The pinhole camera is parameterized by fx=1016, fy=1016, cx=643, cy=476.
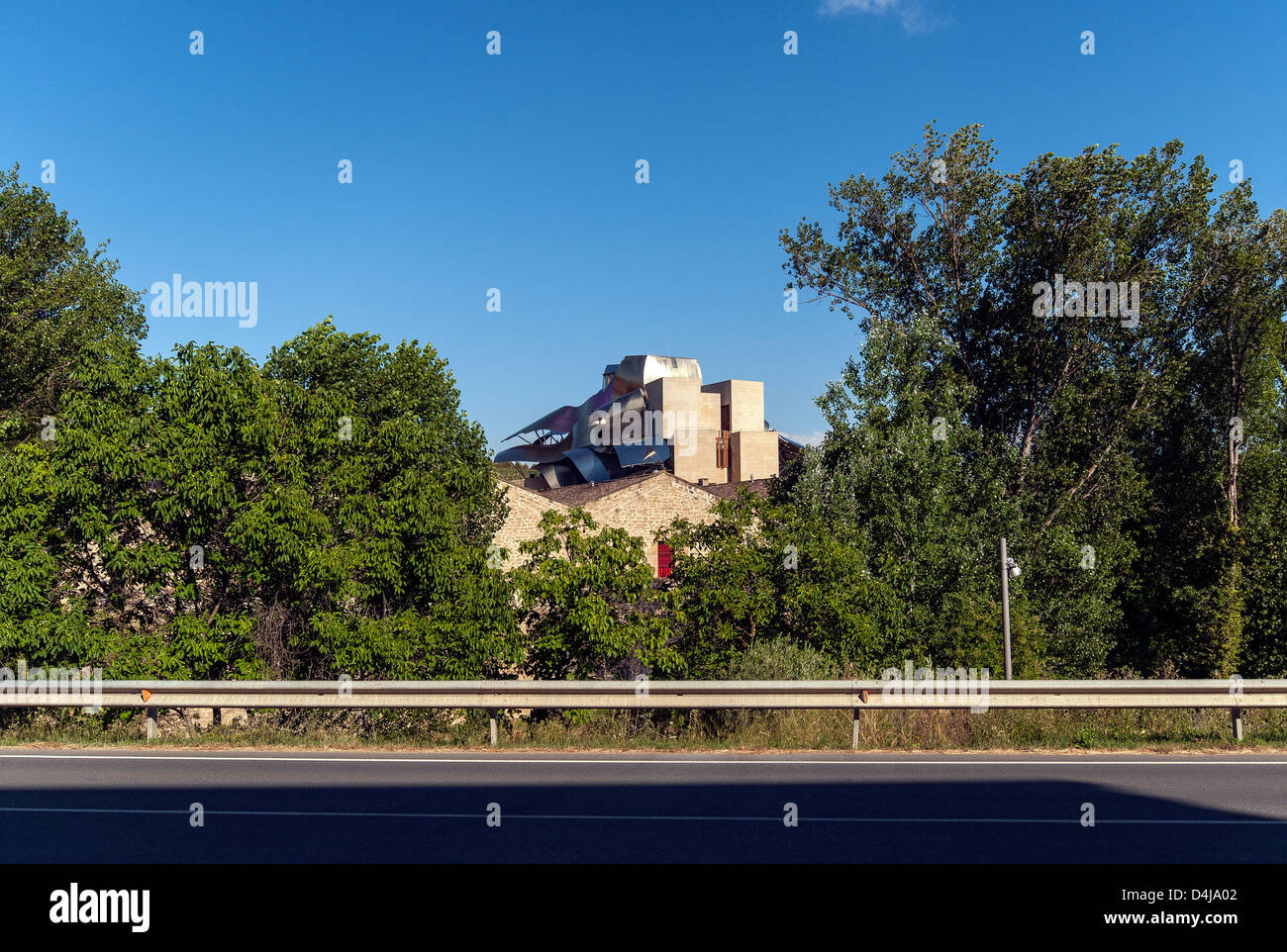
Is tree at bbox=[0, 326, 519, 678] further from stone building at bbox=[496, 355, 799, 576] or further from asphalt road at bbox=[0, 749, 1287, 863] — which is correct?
stone building at bbox=[496, 355, 799, 576]

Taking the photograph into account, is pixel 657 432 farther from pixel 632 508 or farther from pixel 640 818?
pixel 640 818

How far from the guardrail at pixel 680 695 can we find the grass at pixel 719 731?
0.34 meters

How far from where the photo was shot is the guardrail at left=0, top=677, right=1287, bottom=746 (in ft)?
39.9

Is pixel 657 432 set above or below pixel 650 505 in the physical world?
above

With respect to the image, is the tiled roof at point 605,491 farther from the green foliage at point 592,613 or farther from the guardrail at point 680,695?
the guardrail at point 680,695

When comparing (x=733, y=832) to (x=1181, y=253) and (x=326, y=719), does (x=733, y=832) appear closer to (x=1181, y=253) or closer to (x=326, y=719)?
(x=326, y=719)

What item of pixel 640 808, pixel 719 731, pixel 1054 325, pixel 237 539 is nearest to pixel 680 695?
pixel 719 731

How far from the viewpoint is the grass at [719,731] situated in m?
12.2

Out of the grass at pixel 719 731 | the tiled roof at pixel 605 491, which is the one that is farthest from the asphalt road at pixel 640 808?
the tiled roof at pixel 605 491

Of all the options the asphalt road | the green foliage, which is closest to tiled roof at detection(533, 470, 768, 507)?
the green foliage

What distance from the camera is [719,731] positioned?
13008 mm

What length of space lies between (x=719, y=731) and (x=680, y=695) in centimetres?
87

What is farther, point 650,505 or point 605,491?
point 605,491
